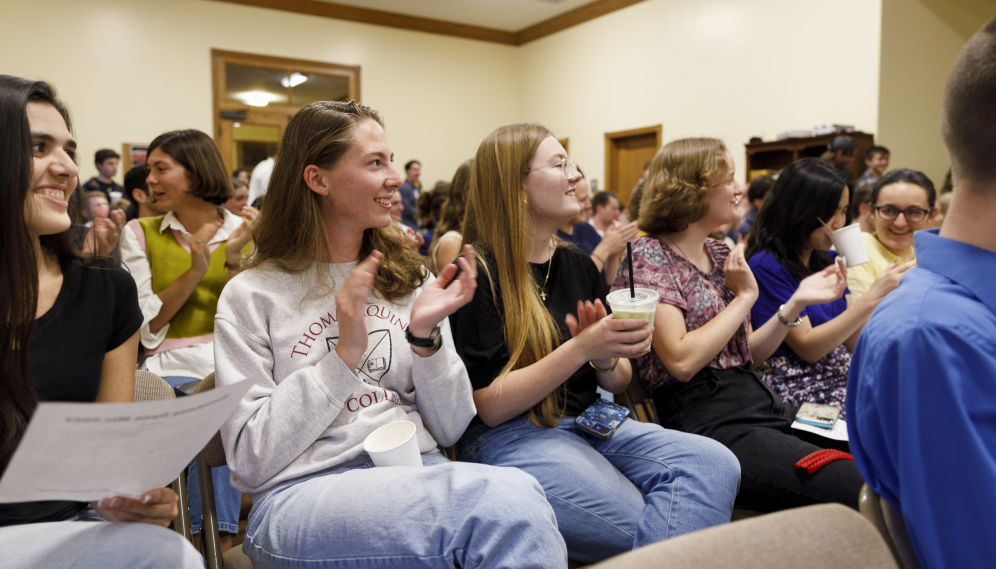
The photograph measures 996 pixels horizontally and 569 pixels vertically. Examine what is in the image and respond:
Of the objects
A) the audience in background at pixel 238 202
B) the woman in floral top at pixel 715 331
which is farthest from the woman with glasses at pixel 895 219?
the audience in background at pixel 238 202

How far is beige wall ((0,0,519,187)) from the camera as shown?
7590mm

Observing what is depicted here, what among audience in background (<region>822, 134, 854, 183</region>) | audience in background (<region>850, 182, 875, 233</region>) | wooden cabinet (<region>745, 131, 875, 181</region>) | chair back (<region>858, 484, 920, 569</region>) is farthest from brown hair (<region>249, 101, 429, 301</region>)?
audience in background (<region>822, 134, 854, 183</region>)

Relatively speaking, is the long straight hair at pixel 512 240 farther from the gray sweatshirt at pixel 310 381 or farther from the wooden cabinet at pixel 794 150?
the wooden cabinet at pixel 794 150


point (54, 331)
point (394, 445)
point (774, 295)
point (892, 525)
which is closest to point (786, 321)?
point (774, 295)

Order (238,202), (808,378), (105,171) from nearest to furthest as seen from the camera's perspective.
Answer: (808,378)
(238,202)
(105,171)

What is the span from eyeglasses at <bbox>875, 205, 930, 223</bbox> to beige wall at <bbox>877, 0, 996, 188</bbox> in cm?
446

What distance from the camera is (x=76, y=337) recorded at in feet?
4.02

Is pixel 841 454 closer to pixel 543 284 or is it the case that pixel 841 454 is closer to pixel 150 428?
pixel 543 284

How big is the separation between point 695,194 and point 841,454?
0.85 meters

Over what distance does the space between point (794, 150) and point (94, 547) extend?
7052 mm

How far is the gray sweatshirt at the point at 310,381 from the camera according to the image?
4.19 feet

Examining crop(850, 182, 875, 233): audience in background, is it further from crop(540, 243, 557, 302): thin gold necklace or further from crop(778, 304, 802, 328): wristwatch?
crop(540, 243, 557, 302): thin gold necklace

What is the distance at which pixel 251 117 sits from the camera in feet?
28.7

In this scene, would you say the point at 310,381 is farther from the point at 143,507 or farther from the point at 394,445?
the point at 143,507
